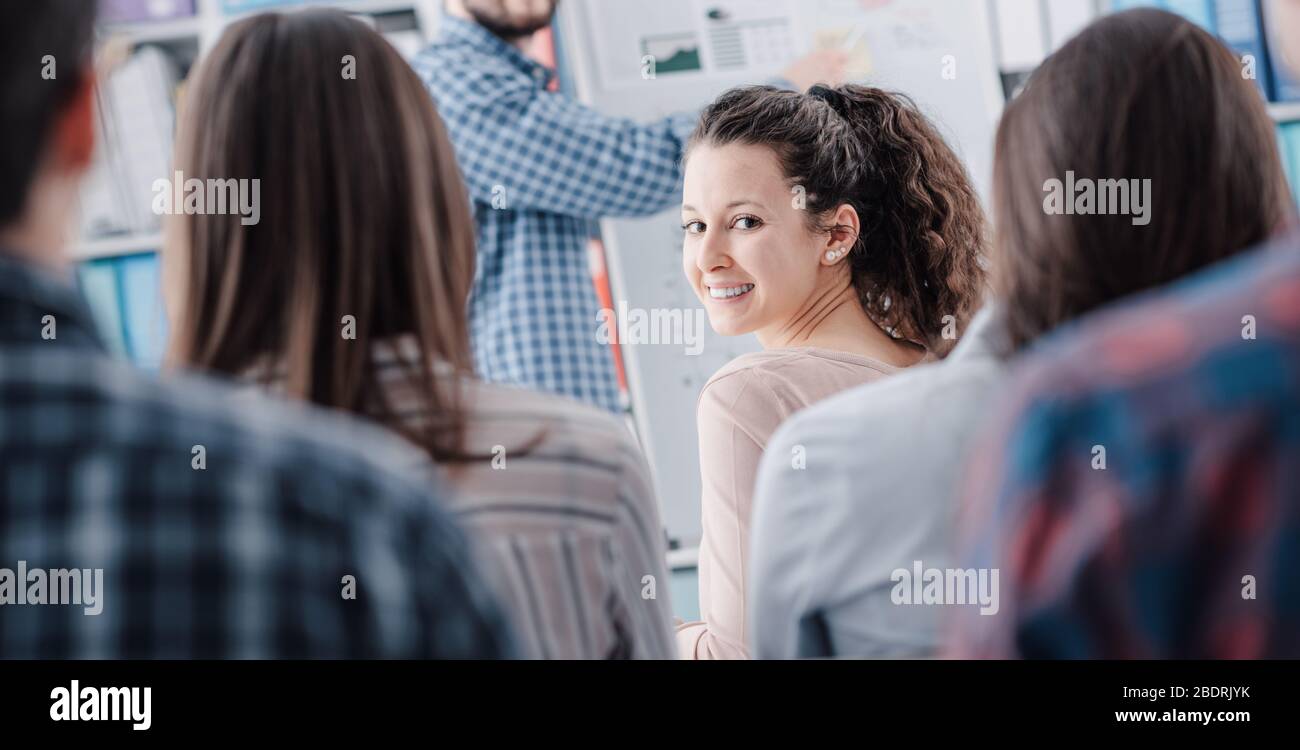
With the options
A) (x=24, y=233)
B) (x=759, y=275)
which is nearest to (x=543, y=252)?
(x=759, y=275)

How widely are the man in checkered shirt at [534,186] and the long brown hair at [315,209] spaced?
0.70m

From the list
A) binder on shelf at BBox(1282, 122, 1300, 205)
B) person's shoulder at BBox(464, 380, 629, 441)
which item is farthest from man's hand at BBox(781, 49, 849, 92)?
person's shoulder at BBox(464, 380, 629, 441)

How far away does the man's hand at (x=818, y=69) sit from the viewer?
2.37 metres

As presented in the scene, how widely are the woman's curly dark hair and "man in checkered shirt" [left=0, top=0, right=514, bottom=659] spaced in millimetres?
1272

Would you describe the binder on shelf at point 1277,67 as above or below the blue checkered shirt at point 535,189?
above

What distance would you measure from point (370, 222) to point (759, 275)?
0.72 metres

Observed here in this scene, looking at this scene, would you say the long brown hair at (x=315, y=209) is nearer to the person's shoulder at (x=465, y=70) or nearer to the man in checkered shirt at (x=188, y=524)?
the man in checkered shirt at (x=188, y=524)

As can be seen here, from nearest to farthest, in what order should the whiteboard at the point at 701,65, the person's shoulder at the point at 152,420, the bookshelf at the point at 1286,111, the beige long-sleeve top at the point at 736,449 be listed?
the person's shoulder at the point at 152,420 < the beige long-sleeve top at the point at 736,449 < the bookshelf at the point at 1286,111 < the whiteboard at the point at 701,65

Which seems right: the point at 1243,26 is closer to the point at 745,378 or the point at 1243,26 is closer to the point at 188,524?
the point at 745,378

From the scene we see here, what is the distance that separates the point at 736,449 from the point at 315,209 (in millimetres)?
603

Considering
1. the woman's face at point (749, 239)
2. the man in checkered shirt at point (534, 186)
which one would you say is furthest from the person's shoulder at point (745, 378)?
the man in checkered shirt at point (534, 186)

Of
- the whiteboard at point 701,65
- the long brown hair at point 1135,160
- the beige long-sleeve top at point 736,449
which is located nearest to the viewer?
the long brown hair at point 1135,160

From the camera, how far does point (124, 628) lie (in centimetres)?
63
